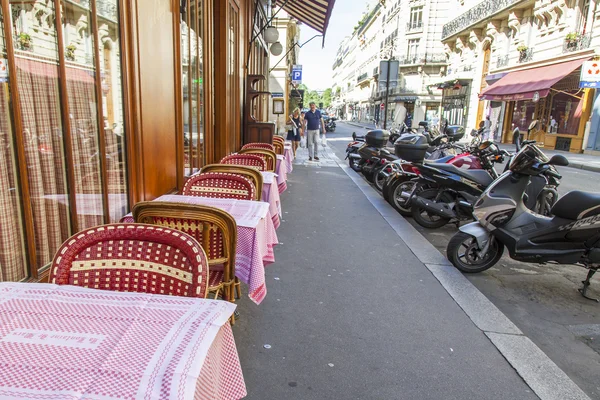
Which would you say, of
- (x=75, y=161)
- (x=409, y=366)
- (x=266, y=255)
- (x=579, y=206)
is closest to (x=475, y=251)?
(x=579, y=206)

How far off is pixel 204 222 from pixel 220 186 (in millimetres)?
1272

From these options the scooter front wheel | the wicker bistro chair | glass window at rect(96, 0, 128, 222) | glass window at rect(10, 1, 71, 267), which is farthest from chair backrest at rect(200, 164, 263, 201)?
the scooter front wheel

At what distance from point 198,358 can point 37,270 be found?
1730 millimetres

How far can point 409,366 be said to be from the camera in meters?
2.80

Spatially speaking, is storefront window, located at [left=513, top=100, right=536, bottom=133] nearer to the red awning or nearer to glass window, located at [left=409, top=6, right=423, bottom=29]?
the red awning

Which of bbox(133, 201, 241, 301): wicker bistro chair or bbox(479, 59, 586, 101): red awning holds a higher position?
bbox(479, 59, 586, 101): red awning

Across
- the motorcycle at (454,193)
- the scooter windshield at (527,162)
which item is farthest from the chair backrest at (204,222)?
the motorcycle at (454,193)

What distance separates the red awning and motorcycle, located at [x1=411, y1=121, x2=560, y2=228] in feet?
51.8

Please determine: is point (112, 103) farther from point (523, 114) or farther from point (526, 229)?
point (523, 114)

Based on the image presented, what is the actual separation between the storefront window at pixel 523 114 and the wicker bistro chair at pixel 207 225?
25233 mm

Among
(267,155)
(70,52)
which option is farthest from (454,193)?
(70,52)

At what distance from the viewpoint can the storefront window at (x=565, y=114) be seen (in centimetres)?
2009

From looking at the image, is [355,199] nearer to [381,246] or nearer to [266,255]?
[381,246]

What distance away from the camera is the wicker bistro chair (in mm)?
2414
